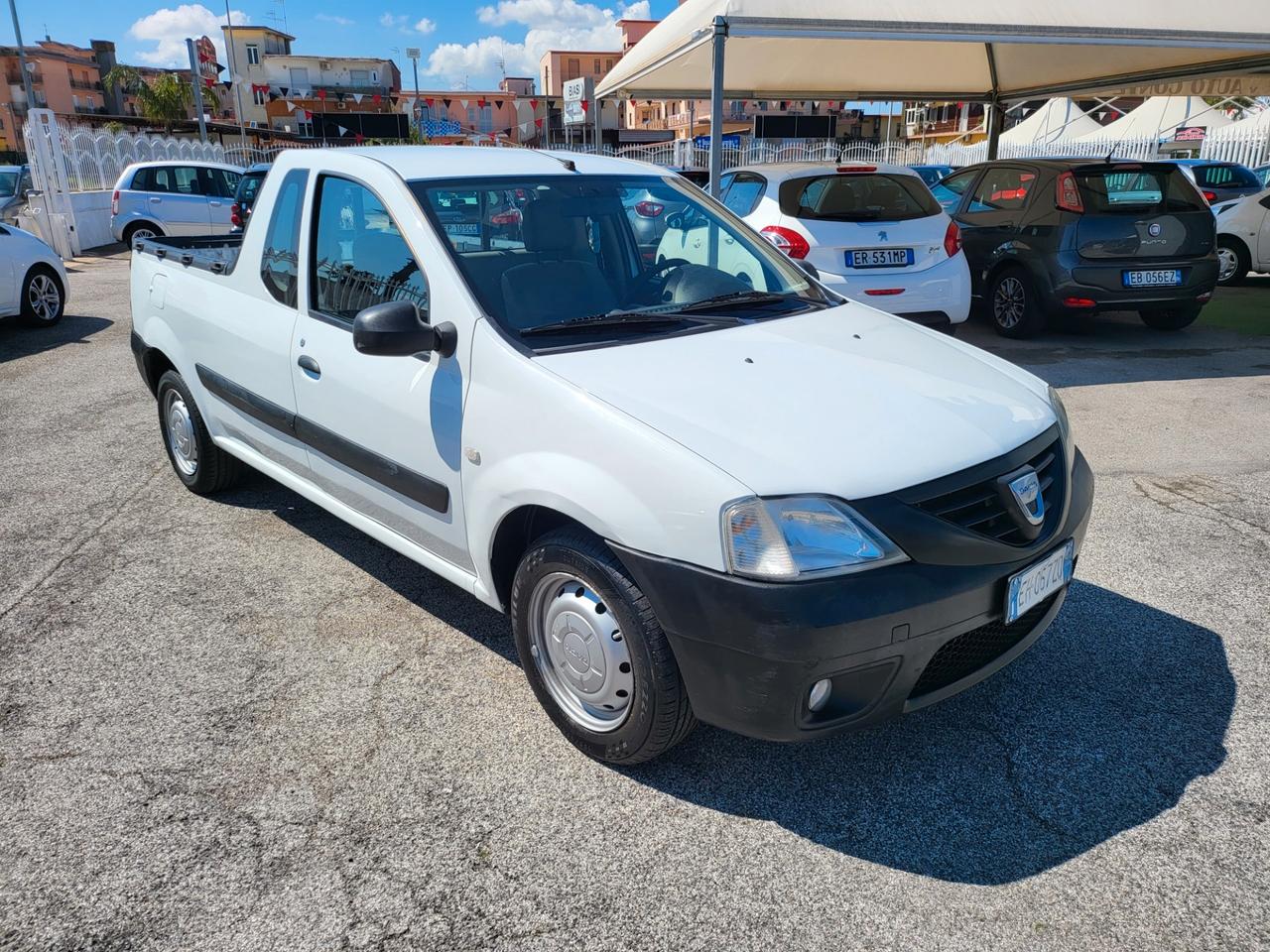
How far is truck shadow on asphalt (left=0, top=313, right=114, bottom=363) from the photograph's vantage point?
30.1 ft

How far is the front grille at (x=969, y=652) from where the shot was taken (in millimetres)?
2490

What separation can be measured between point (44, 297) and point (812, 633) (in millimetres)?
10662

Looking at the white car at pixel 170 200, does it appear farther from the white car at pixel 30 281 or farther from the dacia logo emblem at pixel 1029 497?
the dacia logo emblem at pixel 1029 497

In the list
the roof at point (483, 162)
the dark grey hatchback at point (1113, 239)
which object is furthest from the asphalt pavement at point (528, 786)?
the dark grey hatchback at point (1113, 239)

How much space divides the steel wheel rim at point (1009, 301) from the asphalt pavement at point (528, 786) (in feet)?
16.9

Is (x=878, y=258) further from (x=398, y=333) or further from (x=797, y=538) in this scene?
(x=797, y=538)

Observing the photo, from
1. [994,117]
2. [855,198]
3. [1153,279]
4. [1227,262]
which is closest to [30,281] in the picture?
[855,198]

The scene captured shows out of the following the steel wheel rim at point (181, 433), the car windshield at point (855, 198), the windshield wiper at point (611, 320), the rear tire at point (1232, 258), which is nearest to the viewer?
the windshield wiper at point (611, 320)

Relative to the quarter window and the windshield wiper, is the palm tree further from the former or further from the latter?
the windshield wiper

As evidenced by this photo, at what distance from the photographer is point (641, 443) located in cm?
238

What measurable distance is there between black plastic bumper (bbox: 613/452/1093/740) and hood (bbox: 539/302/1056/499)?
0.79ft

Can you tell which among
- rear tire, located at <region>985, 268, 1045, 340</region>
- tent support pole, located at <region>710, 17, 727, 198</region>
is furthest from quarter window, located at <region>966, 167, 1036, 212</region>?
tent support pole, located at <region>710, 17, 727, 198</region>

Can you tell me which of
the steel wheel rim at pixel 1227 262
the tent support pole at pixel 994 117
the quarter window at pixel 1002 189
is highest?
the tent support pole at pixel 994 117

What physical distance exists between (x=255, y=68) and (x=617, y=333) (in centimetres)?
10040
